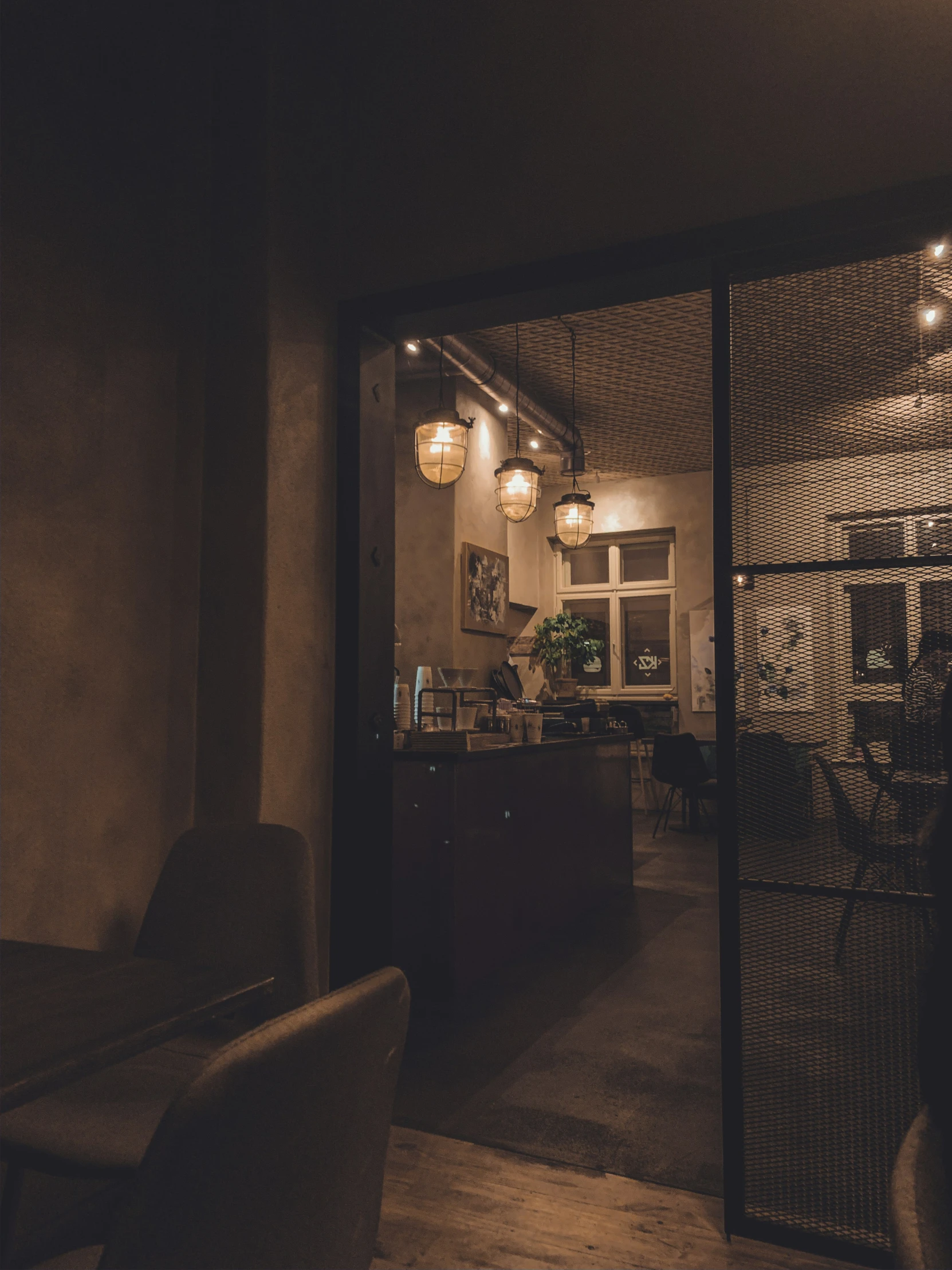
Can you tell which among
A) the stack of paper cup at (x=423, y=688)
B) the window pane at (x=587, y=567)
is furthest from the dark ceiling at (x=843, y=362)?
the window pane at (x=587, y=567)

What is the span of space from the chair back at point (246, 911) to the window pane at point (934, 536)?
1639mm

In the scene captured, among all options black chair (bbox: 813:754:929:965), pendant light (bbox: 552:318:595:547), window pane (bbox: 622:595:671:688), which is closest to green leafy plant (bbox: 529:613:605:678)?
window pane (bbox: 622:595:671:688)

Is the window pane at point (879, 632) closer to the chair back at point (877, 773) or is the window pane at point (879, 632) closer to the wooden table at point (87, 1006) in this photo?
the chair back at point (877, 773)

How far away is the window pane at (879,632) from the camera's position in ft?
6.81

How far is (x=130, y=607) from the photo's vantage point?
2.39 metres

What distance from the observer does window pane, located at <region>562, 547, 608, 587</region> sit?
34.2 ft

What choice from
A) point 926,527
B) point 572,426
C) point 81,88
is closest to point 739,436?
point 926,527

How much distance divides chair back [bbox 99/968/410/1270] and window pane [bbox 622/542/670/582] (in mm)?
9502

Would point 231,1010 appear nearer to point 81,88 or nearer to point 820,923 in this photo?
point 820,923

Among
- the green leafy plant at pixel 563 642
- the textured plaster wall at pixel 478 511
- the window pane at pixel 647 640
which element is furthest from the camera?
the window pane at pixel 647 640

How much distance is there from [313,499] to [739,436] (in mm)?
1319

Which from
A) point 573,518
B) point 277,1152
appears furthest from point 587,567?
point 277,1152

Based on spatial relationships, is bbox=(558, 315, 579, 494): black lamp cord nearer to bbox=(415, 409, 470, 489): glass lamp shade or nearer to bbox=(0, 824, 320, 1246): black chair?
bbox=(415, 409, 470, 489): glass lamp shade

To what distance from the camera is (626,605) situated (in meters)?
10.3
